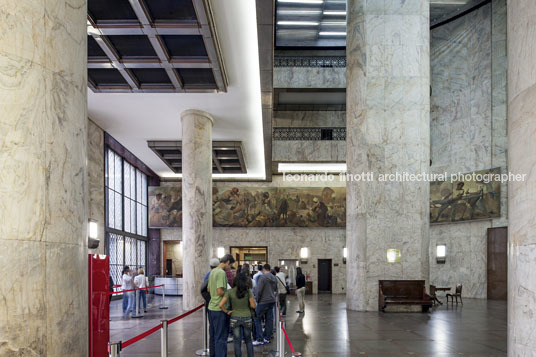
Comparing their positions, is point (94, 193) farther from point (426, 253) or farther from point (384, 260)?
point (426, 253)

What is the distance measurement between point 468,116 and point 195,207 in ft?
53.1

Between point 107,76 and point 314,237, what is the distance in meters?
19.0

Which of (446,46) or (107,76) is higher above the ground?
(446,46)

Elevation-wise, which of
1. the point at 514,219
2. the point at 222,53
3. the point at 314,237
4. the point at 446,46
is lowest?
the point at 314,237

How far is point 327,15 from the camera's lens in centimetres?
2600

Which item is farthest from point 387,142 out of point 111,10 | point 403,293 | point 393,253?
point 111,10

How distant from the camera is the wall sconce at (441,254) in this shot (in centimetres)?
2594

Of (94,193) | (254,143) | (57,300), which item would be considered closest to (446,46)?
(254,143)

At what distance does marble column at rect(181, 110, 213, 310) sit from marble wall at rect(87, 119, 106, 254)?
4.47 metres

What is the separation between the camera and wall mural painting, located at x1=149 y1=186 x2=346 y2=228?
2991cm

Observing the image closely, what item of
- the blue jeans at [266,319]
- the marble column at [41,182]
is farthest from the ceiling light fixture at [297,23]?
the marble column at [41,182]

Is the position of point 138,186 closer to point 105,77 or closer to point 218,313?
point 105,77

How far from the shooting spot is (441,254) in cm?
2609

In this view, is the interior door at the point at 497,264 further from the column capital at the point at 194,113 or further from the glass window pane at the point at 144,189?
the glass window pane at the point at 144,189
